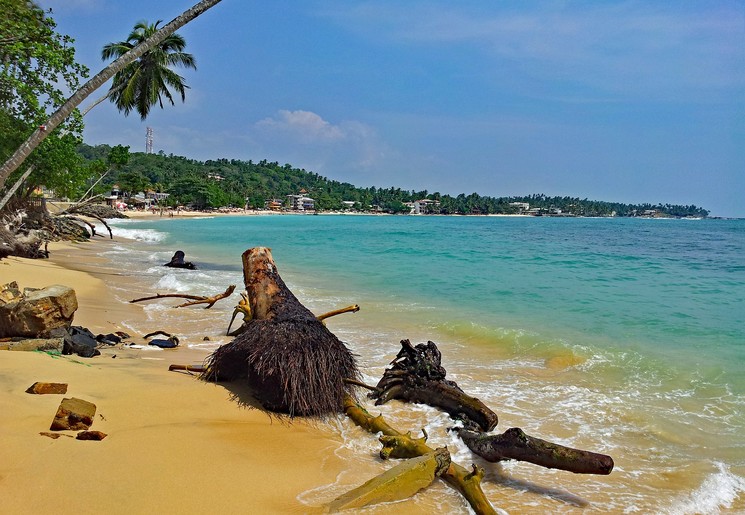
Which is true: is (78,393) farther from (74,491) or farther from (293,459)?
(293,459)

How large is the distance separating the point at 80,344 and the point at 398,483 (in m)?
4.75

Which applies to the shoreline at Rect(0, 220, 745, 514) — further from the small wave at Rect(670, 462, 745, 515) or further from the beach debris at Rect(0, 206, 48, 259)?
the beach debris at Rect(0, 206, 48, 259)

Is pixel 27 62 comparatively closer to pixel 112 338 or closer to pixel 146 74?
pixel 112 338

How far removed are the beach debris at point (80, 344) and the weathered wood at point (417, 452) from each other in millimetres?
3361

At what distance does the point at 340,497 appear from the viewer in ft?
11.8

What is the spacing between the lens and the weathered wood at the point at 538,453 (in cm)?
380

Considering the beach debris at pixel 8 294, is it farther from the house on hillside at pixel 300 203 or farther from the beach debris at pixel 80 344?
the house on hillside at pixel 300 203

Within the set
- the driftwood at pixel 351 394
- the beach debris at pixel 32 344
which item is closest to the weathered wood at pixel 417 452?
the driftwood at pixel 351 394

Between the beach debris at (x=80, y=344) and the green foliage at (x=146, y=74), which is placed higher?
the green foliage at (x=146, y=74)

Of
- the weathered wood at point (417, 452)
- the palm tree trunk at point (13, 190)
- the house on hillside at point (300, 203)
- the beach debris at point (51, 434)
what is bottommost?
the weathered wood at point (417, 452)

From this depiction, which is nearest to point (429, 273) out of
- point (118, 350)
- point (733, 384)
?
point (733, 384)

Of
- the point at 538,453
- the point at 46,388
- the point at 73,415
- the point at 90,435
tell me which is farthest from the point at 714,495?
the point at 46,388

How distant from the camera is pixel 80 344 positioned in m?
6.34

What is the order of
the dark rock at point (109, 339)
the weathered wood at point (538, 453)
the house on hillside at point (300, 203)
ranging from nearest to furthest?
the weathered wood at point (538, 453)
the dark rock at point (109, 339)
the house on hillside at point (300, 203)
